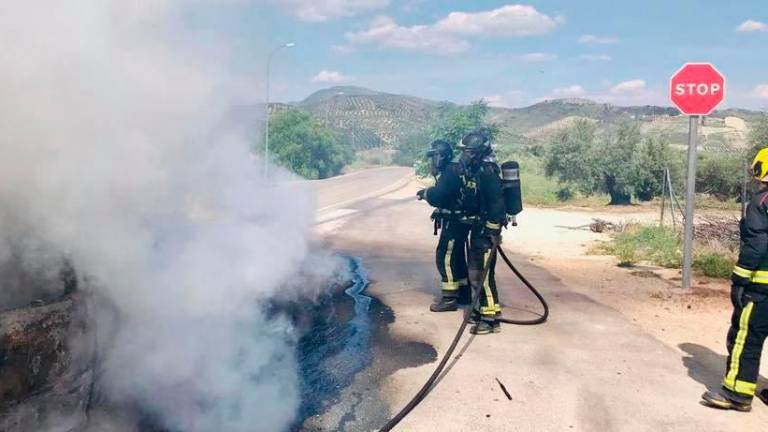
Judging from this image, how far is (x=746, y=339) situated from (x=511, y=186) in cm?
265

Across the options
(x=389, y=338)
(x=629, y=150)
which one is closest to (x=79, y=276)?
(x=389, y=338)

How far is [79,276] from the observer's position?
3.21 metres

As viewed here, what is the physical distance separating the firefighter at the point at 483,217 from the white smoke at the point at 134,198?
2.17 meters

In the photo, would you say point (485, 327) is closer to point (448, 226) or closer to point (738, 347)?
point (448, 226)

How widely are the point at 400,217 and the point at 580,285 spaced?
9.08 meters

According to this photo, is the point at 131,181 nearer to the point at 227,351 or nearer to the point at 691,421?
the point at 227,351

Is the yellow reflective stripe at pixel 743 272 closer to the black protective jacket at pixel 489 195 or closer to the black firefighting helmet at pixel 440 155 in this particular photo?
the black protective jacket at pixel 489 195

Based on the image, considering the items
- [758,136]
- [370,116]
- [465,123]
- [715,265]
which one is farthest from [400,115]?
[715,265]

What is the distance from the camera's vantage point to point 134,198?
3.73 meters

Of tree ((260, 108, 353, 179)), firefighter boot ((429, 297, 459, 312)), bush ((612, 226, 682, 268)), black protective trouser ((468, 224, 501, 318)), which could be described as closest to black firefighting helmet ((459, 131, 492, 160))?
black protective trouser ((468, 224, 501, 318))

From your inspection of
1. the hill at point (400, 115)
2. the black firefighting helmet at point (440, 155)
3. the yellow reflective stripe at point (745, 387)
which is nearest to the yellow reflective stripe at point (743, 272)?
the yellow reflective stripe at point (745, 387)

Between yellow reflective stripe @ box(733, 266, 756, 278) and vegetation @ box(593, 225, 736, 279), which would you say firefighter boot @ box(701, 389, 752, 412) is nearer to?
yellow reflective stripe @ box(733, 266, 756, 278)

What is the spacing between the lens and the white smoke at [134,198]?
3.01m

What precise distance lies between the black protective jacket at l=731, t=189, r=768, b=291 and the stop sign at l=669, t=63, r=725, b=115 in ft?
12.2
